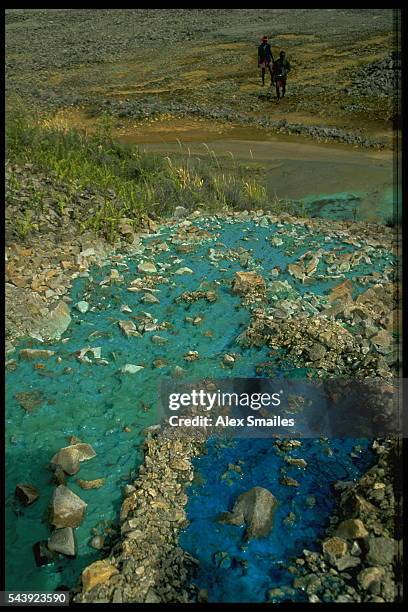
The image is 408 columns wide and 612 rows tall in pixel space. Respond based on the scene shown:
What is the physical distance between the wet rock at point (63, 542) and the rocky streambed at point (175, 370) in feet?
0.18

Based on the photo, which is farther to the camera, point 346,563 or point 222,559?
point 222,559

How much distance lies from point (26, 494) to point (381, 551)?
1988 mm

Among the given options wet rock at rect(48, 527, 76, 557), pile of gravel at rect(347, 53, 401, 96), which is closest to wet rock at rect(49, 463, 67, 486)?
wet rock at rect(48, 527, 76, 557)

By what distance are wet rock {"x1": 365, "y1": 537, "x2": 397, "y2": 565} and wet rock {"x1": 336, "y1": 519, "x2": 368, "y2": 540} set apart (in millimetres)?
72

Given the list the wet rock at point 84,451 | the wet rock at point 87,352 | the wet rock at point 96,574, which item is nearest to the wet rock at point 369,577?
the wet rock at point 96,574

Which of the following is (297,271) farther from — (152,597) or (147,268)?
(152,597)

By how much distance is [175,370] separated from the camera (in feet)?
13.4

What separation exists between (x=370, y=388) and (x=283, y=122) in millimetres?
9262

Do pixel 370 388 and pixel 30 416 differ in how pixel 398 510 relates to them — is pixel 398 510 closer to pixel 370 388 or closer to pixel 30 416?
pixel 370 388

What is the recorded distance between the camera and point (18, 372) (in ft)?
13.6

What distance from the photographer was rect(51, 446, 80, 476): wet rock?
3227 millimetres

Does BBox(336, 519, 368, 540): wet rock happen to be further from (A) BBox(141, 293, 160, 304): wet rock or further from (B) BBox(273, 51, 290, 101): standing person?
(B) BBox(273, 51, 290, 101): standing person

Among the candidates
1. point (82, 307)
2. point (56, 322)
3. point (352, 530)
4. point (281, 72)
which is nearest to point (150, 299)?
point (82, 307)

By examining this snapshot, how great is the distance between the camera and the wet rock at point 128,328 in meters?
4.53
